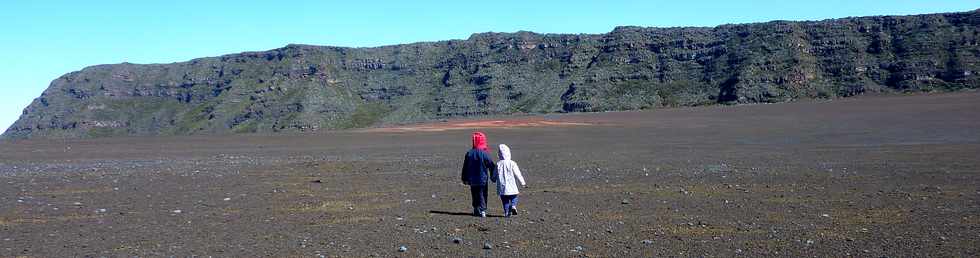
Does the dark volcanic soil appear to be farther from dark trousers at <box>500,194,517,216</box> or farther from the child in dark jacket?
the child in dark jacket

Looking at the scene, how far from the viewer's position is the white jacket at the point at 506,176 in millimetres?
12977

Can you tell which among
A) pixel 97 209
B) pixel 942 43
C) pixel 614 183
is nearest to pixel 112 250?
pixel 97 209

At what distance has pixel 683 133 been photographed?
50.1 meters

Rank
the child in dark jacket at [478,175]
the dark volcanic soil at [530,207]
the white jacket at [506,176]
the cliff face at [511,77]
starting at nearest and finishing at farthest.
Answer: the dark volcanic soil at [530,207]
the white jacket at [506,176]
the child in dark jacket at [478,175]
the cliff face at [511,77]

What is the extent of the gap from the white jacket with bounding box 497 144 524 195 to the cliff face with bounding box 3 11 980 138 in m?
92.3

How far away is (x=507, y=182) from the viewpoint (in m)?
13.0

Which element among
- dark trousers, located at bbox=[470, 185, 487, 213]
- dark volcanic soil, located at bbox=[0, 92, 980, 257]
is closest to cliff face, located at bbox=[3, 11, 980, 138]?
dark volcanic soil, located at bbox=[0, 92, 980, 257]

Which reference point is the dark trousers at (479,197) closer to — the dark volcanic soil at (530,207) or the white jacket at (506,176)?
the white jacket at (506,176)

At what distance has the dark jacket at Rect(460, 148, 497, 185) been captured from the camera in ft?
43.5

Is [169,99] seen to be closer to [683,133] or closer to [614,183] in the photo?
[683,133]

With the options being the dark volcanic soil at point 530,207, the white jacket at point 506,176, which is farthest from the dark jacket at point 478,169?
the dark volcanic soil at point 530,207

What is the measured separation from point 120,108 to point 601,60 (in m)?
93.3

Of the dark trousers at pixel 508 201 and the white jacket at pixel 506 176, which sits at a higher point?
the white jacket at pixel 506 176

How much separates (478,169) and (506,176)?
0.50 meters
